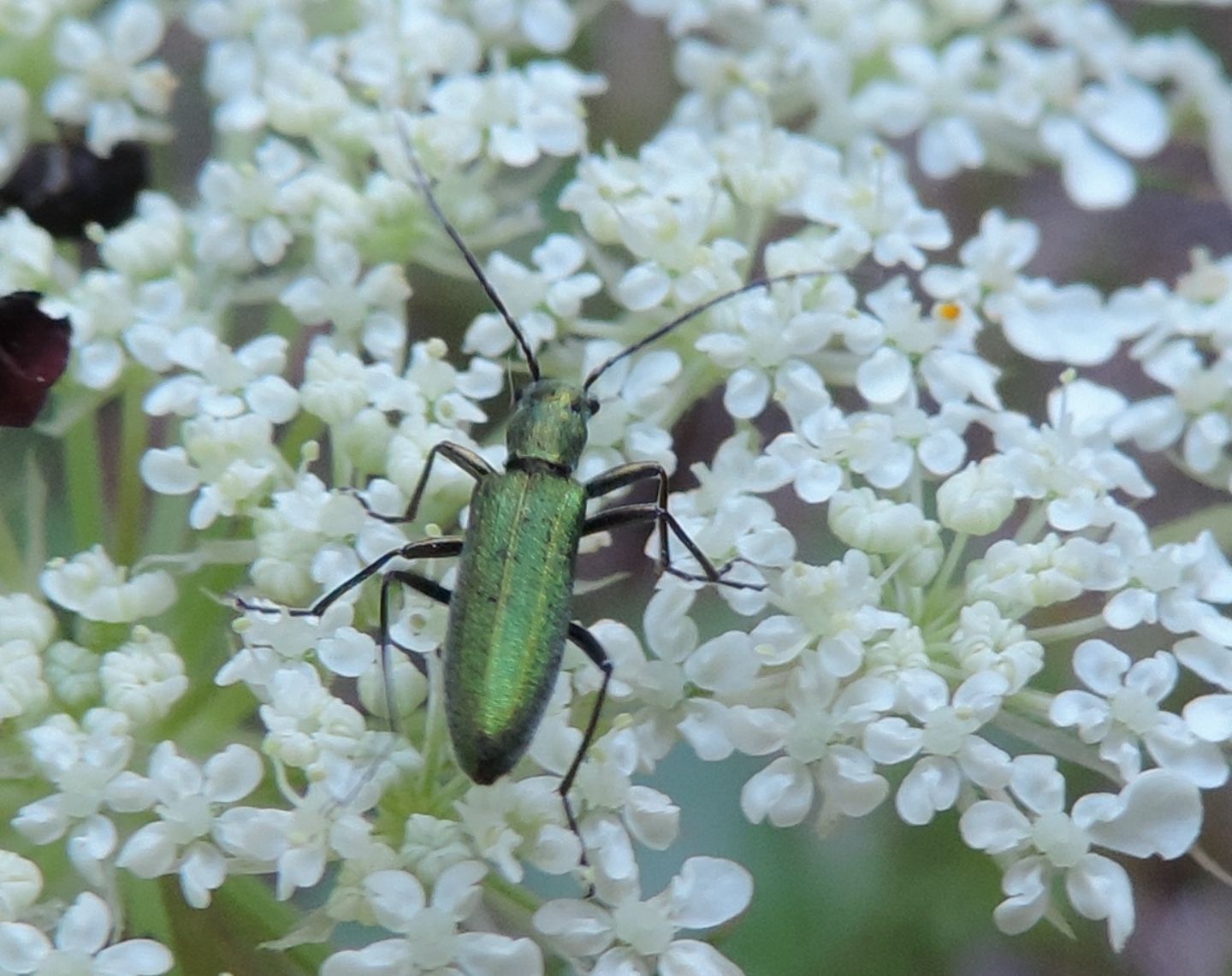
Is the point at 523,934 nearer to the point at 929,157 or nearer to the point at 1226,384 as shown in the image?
the point at 1226,384

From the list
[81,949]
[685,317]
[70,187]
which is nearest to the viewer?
[81,949]

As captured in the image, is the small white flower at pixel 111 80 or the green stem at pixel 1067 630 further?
the small white flower at pixel 111 80

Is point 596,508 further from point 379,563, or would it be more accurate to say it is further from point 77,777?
point 77,777

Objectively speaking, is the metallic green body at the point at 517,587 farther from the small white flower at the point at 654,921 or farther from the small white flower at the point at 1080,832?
the small white flower at the point at 1080,832

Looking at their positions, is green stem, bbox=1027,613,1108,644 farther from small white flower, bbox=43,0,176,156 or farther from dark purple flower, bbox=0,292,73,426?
small white flower, bbox=43,0,176,156

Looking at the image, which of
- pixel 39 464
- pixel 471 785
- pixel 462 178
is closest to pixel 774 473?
pixel 471 785

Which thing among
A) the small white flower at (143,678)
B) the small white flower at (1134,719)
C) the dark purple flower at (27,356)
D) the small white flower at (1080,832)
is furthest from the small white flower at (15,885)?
the small white flower at (1134,719)

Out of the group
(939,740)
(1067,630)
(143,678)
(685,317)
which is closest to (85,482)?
(143,678)
